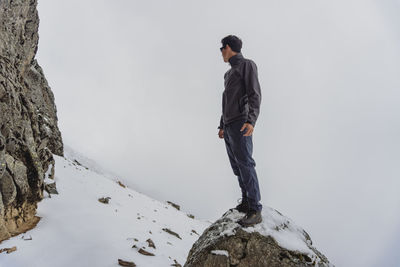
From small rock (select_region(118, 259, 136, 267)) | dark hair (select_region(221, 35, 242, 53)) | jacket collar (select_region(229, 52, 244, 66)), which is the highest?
dark hair (select_region(221, 35, 242, 53))

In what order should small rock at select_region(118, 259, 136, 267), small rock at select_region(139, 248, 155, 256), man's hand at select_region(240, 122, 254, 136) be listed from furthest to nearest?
small rock at select_region(139, 248, 155, 256) → small rock at select_region(118, 259, 136, 267) → man's hand at select_region(240, 122, 254, 136)

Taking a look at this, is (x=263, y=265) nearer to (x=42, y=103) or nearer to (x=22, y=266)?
(x=22, y=266)

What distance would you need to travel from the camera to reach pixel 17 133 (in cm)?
904

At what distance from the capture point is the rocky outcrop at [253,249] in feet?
15.1

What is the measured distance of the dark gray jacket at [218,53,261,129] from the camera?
15.6ft

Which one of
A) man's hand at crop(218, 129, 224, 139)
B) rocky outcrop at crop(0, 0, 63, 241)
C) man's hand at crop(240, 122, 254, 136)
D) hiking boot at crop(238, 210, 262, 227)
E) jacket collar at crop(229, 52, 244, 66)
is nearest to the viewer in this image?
man's hand at crop(240, 122, 254, 136)

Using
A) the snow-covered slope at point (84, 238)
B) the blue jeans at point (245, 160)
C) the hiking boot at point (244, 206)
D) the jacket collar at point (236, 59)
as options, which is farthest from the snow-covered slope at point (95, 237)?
the jacket collar at point (236, 59)

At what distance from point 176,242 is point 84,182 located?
779 centimetres

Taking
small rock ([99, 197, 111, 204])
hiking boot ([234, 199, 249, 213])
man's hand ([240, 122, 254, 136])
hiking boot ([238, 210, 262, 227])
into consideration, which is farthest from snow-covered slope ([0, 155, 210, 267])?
man's hand ([240, 122, 254, 136])

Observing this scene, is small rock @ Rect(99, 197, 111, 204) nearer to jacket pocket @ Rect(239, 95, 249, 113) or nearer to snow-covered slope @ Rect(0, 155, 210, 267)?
snow-covered slope @ Rect(0, 155, 210, 267)

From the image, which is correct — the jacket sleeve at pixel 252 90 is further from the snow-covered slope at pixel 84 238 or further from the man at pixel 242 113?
the snow-covered slope at pixel 84 238

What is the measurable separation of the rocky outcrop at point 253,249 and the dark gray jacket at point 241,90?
2.37 m

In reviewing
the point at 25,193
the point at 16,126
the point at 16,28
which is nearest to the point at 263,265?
the point at 25,193

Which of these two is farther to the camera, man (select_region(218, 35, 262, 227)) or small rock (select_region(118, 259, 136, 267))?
small rock (select_region(118, 259, 136, 267))
